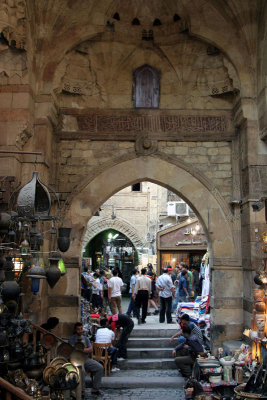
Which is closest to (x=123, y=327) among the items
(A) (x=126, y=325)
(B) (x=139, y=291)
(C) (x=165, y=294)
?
(A) (x=126, y=325)

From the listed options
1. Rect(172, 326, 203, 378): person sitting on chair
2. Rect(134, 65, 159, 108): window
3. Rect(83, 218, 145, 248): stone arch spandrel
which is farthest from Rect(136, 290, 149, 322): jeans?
Rect(83, 218, 145, 248): stone arch spandrel

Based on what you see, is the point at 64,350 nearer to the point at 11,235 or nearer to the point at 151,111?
the point at 11,235

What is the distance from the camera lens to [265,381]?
461cm

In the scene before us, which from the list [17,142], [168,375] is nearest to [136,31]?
[17,142]

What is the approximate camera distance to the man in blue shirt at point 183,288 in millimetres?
10100

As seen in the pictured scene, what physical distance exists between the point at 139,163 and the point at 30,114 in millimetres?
2014

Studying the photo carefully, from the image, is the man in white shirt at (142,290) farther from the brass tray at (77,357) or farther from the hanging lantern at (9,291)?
the hanging lantern at (9,291)

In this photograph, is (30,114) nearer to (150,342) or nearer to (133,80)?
(133,80)

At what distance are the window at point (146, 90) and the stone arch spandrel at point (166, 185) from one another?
40.5 inches

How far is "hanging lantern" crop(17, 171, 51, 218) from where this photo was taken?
4.47 meters

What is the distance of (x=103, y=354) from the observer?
6.70m

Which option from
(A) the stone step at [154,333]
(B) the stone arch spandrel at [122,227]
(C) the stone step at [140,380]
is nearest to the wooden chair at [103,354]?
(C) the stone step at [140,380]

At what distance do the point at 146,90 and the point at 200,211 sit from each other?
2.41 m

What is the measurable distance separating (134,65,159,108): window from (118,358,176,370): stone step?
4.42 meters
